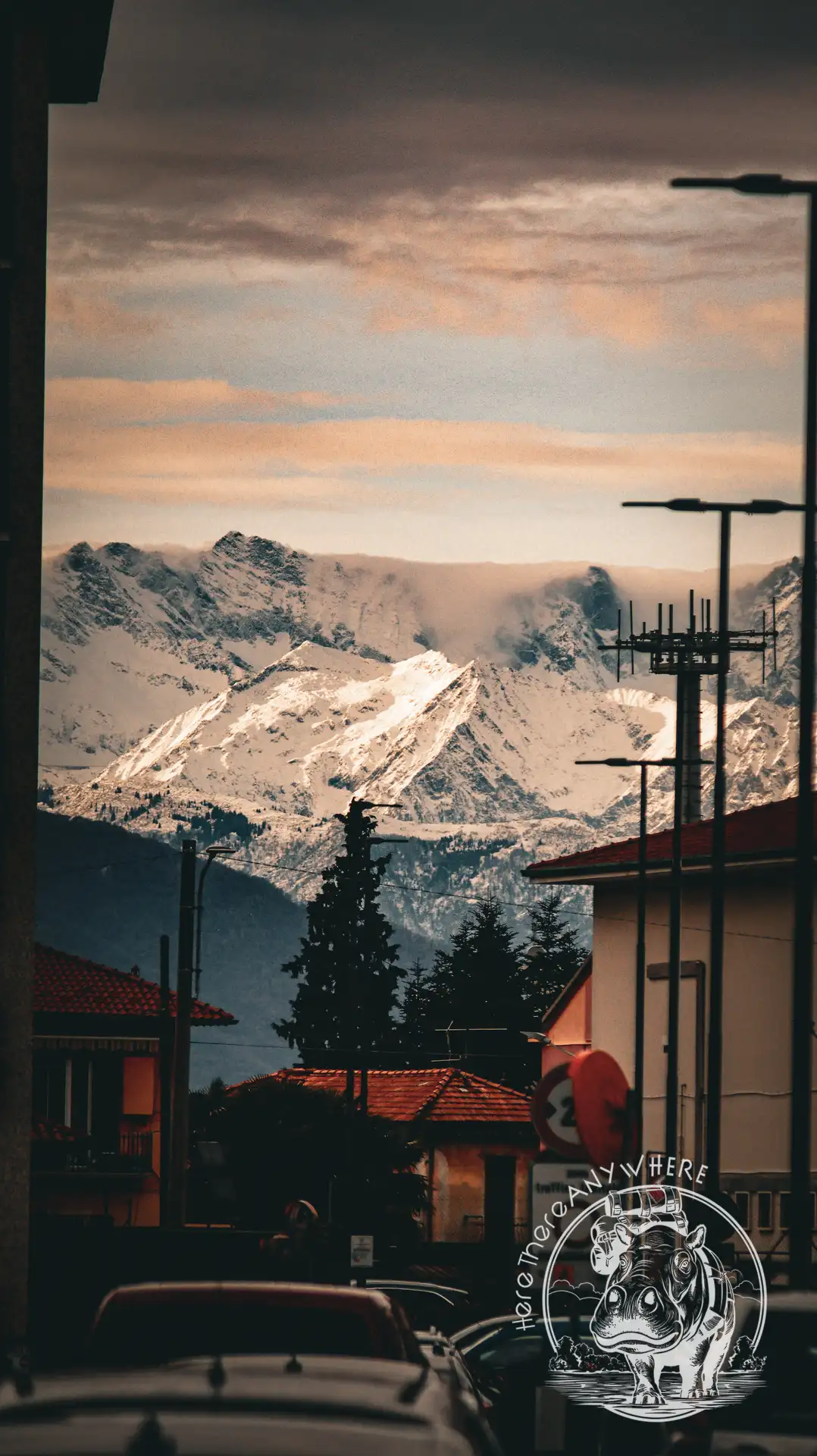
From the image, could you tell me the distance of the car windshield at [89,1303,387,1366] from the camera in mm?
9070

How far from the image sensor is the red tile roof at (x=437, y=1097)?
83.1 metres

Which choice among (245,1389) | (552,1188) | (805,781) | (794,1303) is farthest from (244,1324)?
(805,781)

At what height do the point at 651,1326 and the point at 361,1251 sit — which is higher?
the point at 651,1326

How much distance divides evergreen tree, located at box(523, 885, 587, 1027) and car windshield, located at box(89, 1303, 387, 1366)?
128537 mm

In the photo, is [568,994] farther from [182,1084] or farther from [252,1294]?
[252,1294]

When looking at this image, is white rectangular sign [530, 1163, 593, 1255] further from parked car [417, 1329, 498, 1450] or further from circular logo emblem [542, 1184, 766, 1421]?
parked car [417, 1329, 498, 1450]

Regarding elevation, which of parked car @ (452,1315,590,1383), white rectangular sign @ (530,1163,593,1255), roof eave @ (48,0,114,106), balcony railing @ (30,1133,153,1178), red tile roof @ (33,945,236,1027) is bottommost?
balcony railing @ (30,1133,153,1178)

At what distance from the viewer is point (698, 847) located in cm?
5272

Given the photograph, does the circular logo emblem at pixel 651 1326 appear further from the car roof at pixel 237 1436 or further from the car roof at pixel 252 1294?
the car roof at pixel 237 1436

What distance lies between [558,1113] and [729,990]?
114ft

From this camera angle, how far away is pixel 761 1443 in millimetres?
11250

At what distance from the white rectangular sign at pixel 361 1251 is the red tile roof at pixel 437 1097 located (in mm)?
38373

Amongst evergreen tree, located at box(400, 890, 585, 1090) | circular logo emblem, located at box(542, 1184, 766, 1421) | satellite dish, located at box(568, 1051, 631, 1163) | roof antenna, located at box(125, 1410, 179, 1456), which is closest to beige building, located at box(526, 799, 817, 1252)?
satellite dish, located at box(568, 1051, 631, 1163)

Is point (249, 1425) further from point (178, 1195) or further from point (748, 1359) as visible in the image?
point (178, 1195)
